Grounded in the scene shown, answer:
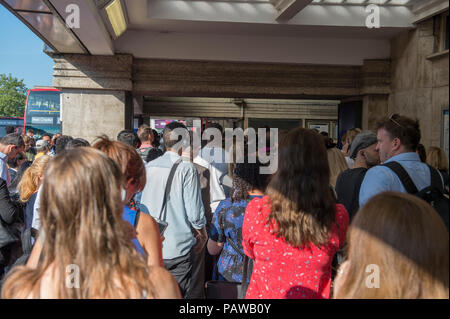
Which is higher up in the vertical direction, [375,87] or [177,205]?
[375,87]

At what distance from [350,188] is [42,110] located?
15.0 meters

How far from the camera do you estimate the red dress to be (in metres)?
1.86

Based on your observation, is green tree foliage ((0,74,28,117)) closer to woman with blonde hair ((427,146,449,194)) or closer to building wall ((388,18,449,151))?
building wall ((388,18,449,151))

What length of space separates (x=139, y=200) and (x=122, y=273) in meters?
2.08

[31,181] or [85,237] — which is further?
[31,181]

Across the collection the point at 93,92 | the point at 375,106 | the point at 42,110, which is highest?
the point at 42,110

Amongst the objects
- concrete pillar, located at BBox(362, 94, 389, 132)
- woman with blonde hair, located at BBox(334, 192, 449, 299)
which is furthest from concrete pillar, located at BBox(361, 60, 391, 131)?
woman with blonde hair, located at BBox(334, 192, 449, 299)

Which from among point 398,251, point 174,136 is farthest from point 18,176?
point 398,251

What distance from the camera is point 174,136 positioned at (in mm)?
3414

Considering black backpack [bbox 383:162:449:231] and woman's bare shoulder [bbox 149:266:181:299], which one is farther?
black backpack [bbox 383:162:449:231]

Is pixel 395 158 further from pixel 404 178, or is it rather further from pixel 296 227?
pixel 296 227

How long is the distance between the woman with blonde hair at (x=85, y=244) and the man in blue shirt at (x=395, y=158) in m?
1.48
